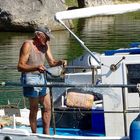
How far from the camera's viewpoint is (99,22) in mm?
46875

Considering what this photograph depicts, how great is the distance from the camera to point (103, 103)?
36.4 ft

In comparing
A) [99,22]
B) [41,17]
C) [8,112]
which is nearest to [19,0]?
[41,17]

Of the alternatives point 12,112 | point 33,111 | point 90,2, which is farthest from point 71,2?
point 33,111

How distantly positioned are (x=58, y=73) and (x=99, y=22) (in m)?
34.9

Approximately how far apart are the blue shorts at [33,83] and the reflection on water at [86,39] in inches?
404

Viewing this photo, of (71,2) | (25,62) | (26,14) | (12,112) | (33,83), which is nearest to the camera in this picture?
(25,62)

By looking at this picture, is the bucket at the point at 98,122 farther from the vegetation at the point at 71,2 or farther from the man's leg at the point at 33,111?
the vegetation at the point at 71,2

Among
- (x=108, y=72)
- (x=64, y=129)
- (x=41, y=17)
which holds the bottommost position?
(x=64, y=129)

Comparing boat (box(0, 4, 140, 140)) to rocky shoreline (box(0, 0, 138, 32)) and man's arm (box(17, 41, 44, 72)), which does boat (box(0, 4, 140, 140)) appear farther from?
rocky shoreline (box(0, 0, 138, 32))

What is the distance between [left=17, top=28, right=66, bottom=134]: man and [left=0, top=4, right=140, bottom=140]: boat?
0.64 ft

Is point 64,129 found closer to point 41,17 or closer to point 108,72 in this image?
point 108,72

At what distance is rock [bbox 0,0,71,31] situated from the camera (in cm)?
4166

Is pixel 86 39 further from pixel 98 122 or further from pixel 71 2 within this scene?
pixel 71 2

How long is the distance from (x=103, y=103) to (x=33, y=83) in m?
1.29
